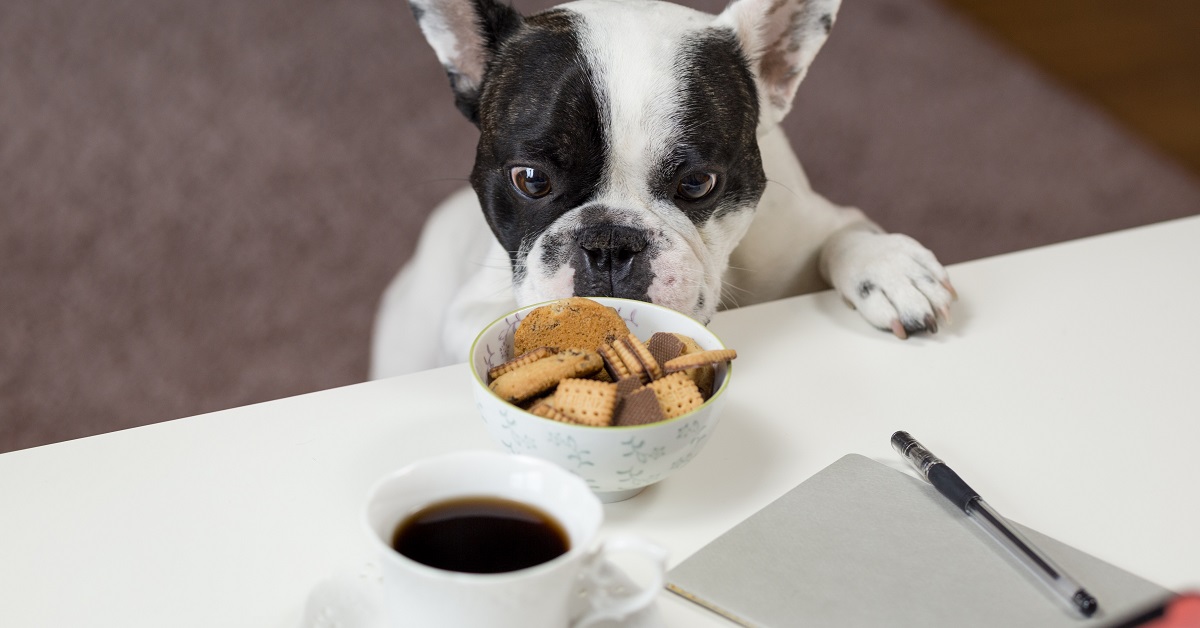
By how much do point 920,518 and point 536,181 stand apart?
0.59 meters

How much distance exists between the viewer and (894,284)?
123cm

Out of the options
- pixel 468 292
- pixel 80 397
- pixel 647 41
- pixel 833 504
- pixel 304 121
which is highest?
pixel 647 41

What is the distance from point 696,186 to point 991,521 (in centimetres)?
54

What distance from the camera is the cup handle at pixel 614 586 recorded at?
2.13 ft

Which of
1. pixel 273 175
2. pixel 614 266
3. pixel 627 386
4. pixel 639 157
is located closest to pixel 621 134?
pixel 639 157

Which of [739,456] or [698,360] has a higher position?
[698,360]

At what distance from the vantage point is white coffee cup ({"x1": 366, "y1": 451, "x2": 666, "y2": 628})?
63 centimetres

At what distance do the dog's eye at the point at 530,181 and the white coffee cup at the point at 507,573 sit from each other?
1.87 ft

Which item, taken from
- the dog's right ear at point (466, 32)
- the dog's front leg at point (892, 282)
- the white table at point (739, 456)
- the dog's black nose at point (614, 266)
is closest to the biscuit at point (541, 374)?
the white table at point (739, 456)

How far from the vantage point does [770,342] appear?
1.20 meters

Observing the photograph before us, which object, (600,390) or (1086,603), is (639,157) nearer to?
(600,390)

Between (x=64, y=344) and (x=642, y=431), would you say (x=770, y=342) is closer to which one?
Result: (x=642, y=431)

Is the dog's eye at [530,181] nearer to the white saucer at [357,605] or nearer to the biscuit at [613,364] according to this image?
the biscuit at [613,364]

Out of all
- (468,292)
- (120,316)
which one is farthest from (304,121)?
(468,292)
